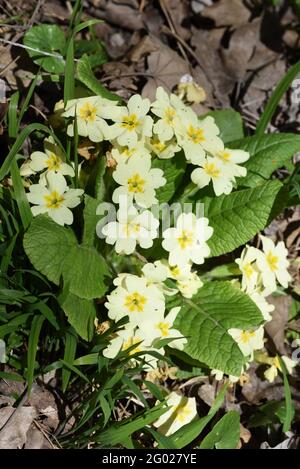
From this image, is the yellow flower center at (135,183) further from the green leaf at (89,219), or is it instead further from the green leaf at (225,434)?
the green leaf at (225,434)

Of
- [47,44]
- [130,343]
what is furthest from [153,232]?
[47,44]

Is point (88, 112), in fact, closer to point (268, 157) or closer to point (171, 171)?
point (171, 171)

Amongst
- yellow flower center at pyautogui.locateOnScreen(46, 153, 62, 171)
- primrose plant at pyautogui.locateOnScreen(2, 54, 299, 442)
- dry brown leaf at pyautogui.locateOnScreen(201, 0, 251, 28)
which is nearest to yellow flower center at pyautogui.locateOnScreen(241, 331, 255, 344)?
primrose plant at pyautogui.locateOnScreen(2, 54, 299, 442)

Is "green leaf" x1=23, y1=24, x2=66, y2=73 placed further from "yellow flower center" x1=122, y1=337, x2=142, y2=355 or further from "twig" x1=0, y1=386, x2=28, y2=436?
"twig" x1=0, y1=386, x2=28, y2=436

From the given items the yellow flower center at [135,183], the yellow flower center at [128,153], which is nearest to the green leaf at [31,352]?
the yellow flower center at [135,183]

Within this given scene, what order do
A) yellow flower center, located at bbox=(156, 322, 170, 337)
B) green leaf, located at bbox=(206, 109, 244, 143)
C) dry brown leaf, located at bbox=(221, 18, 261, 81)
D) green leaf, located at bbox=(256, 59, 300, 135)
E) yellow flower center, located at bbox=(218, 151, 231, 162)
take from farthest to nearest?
dry brown leaf, located at bbox=(221, 18, 261, 81) → green leaf, located at bbox=(206, 109, 244, 143) → green leaf, located at bbox=(256, 59, 300, 135) → yellow flower center, located at bbox=(218, 151, 231, 162) → yellow flower center, located at bbox=(156, 322, 170, 337)
